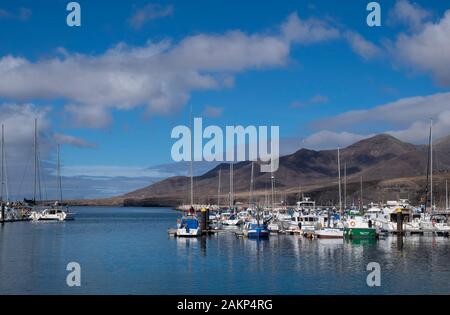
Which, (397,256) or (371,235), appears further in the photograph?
(371,235)

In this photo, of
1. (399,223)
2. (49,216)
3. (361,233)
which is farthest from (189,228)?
(49,216)

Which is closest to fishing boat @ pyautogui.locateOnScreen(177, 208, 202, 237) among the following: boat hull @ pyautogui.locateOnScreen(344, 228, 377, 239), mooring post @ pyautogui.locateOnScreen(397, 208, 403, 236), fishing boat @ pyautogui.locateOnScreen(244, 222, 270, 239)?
fishing boat @ pyautogui.locateOnScreen(244, 222, 270, 239)

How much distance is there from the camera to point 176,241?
70.3 meters

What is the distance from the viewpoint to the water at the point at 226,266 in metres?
35.2

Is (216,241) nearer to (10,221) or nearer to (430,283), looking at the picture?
(430,283)

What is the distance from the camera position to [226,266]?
1794 inches

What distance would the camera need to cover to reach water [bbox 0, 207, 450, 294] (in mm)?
35219

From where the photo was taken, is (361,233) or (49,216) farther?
(49,216)

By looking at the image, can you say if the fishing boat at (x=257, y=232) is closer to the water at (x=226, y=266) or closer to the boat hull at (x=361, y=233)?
the water at (x=226, y=266)

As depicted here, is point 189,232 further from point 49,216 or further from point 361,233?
point 49,216

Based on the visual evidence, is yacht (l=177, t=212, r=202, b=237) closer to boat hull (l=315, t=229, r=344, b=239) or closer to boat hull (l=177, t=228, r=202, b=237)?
boat hull (l=177, t=228, r=202, b=237)

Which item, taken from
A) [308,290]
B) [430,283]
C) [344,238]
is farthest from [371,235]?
[308,290]
